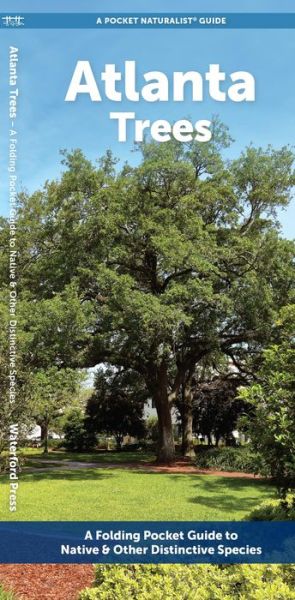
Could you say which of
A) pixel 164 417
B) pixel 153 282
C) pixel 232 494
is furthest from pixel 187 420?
pixel 232 494

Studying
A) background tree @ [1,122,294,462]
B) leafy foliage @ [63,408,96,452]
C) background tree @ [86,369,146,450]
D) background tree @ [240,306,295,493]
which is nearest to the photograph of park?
background tree @ [1,122,294,462]

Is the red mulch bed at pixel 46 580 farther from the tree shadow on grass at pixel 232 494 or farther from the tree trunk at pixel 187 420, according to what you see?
the tree trunk at pixel 187 420

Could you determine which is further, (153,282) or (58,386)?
(153,282)

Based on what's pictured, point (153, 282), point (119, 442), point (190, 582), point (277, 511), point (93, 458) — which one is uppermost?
point (153, 282)

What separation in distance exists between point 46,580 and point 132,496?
307 inches

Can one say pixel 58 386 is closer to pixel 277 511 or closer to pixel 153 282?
pixel 153 282

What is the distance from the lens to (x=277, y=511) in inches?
244

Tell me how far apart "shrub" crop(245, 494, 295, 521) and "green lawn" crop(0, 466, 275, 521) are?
439cm

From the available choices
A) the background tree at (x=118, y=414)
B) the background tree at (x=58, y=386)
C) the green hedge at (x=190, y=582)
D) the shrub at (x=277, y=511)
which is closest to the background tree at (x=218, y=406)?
the background tree at (x=118, y=414)

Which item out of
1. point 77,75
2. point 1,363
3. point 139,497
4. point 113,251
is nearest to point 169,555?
point 1,363

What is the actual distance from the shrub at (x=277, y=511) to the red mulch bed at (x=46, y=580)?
2007 mm

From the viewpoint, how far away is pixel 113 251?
60.0ft

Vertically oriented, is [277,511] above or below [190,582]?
above

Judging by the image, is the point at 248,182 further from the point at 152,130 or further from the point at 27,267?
the point at 152,130
